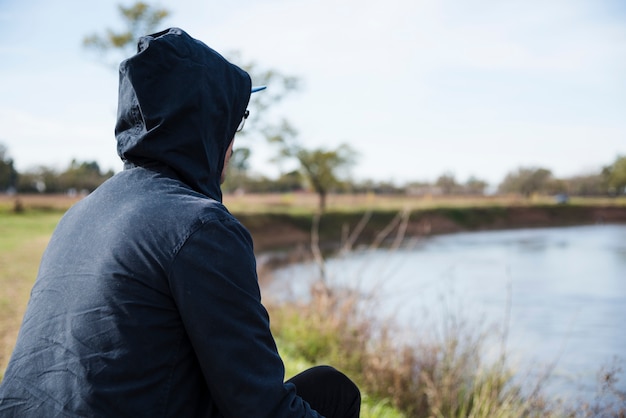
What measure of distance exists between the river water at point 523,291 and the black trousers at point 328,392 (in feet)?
8.70

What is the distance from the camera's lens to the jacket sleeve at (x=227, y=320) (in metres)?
1.18

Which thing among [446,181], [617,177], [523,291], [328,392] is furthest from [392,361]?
[446,181]

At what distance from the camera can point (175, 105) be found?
1355mm

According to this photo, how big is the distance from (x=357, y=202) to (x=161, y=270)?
3463 cm

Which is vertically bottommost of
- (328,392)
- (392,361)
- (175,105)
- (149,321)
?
(392,361)

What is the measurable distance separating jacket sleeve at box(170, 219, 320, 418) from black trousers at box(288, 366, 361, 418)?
0.36 meters

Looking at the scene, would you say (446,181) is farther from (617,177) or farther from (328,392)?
(328,392)

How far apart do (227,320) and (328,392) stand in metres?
0.56

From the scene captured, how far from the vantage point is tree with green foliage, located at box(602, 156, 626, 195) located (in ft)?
179

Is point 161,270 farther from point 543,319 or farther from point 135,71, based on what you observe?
point 543,319

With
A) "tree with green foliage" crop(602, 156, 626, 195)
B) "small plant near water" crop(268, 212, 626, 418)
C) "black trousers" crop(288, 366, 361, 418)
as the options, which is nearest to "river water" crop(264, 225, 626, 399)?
"small plant near water" crop(268, 212, 626, 418)

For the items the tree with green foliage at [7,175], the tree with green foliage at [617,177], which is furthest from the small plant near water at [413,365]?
the tree with green foliage at [617,177]

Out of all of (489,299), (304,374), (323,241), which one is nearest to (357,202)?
(323,241)

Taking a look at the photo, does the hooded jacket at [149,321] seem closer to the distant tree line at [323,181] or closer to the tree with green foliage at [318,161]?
the distant tree line at [323,181]
